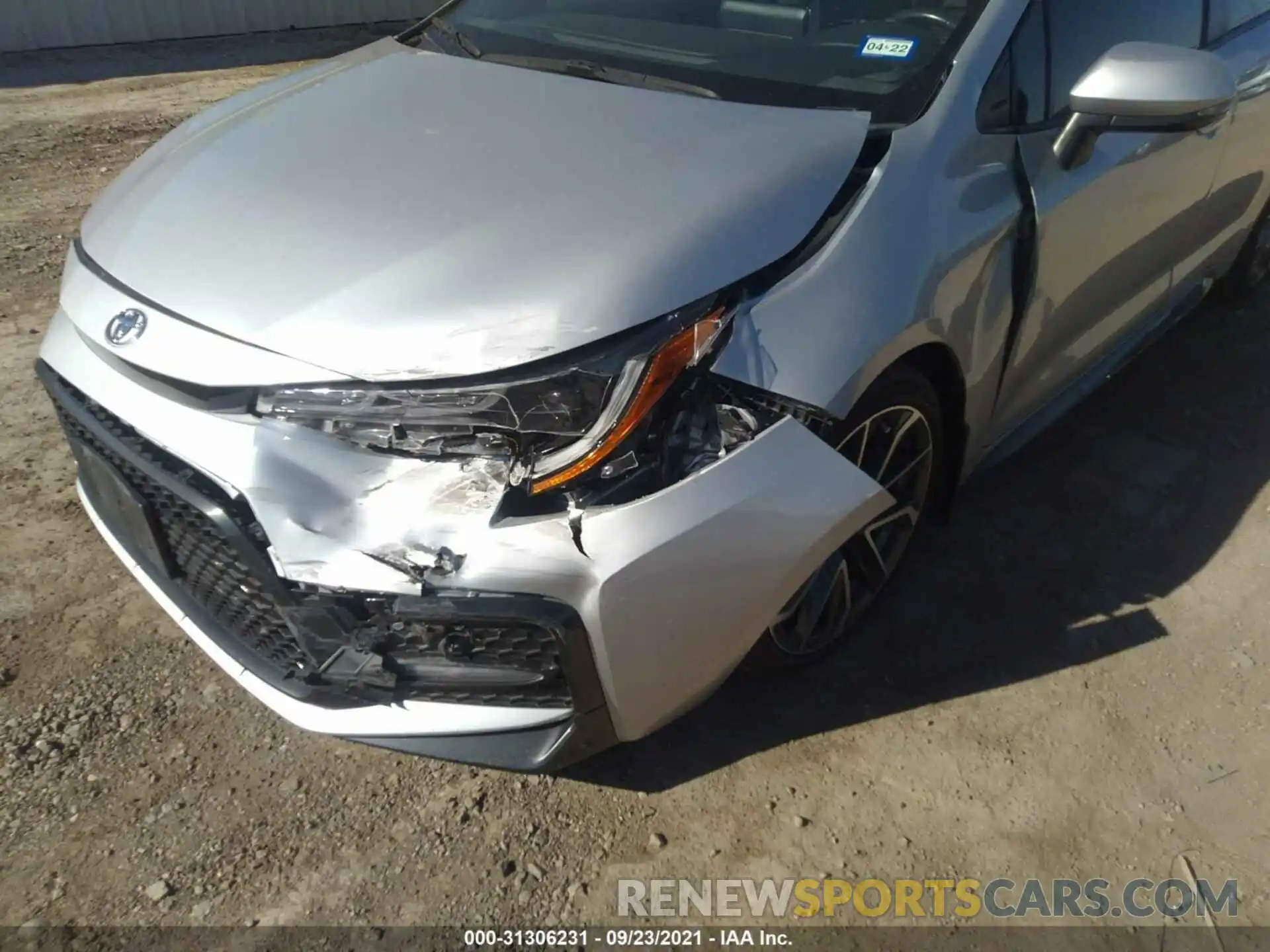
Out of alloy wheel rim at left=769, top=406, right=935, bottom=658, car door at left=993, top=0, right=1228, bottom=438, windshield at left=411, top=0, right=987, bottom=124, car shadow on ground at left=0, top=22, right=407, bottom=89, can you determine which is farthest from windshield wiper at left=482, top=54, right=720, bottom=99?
car shadow on ground at left=0, top=22, right=407, bottom=89

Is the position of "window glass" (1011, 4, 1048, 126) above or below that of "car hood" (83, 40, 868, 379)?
above

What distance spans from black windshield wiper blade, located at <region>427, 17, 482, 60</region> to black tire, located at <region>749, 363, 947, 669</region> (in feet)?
4.77

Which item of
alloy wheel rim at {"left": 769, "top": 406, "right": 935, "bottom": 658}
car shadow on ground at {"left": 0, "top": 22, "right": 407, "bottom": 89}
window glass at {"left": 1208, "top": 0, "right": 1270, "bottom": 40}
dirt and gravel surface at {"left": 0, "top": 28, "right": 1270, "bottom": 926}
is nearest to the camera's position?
dirt and gravel surface at {"left": 0, "top": 28, "right": 1270, "bottom": 926}

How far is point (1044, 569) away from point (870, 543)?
2.25 ft

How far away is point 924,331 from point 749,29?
1011mm

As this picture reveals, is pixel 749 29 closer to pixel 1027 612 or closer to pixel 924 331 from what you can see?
pixel 924 331

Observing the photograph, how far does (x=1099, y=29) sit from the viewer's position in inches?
104

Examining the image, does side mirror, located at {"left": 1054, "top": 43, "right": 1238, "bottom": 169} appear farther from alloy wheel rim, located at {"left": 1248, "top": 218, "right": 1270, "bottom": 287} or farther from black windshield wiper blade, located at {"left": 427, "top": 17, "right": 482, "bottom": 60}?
alloy wheel rim, located at {"left": 1248, "top": 218, "right": 1270, "bottom": 287}

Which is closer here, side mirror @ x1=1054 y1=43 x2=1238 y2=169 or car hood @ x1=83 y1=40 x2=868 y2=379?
car hood @ x1=83 y1=40 x2=868 y2=379

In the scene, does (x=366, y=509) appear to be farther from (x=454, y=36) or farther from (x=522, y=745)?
(x=454, y=36)

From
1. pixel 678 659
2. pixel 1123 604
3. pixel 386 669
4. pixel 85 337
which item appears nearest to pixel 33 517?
pixel 85 337

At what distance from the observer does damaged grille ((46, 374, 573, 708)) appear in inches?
70.8

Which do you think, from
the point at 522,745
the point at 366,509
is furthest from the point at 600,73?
the point at 522,745

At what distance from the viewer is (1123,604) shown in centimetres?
276
